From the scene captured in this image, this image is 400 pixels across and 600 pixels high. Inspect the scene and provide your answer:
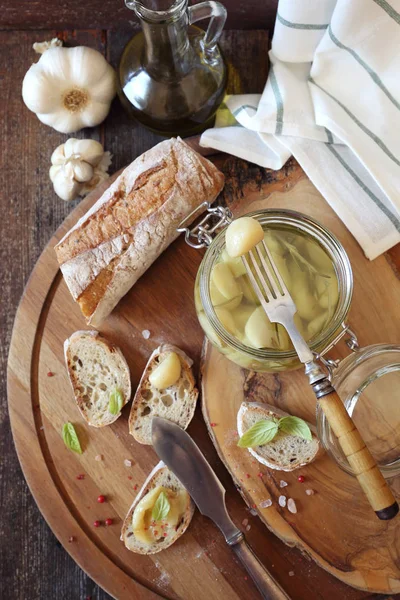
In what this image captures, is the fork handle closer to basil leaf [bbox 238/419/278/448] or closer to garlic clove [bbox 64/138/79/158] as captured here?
basil leaf [bbox 238/419/278/448]

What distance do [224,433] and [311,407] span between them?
0.28 m

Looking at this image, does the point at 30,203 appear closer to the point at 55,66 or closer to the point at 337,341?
the point at 55,66

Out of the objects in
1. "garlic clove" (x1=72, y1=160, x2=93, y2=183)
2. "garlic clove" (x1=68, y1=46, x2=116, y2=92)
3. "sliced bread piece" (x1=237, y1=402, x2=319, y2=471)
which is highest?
"garlic clove" (x1=68, y1=46, x2=116, y2=92)

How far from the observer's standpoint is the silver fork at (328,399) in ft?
4.47

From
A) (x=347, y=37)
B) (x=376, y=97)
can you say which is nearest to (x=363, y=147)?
(x=376, y=97)

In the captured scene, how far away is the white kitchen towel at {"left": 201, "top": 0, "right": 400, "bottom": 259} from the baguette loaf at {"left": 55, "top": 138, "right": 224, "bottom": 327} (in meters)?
0.17

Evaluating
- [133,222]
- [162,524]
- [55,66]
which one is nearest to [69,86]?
[55,66]

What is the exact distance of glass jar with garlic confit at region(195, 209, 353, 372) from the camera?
1.51 m

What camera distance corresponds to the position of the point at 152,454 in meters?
1.92

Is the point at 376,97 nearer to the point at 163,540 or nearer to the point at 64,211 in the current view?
the point at 64,211

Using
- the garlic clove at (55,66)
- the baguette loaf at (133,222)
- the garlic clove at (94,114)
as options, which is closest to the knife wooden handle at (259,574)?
the baguette loaf at (133,222)

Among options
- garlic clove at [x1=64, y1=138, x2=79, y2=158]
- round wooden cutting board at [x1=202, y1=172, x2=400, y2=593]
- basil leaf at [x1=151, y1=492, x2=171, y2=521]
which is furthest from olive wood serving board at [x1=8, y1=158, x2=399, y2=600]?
garlic clove at [x1=64, y1=138, x2=79, y2=158]

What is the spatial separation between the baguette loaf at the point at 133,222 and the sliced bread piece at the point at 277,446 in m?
0.54

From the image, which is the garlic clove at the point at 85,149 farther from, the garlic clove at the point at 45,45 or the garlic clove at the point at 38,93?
the garlic clove at the point at 45,45
